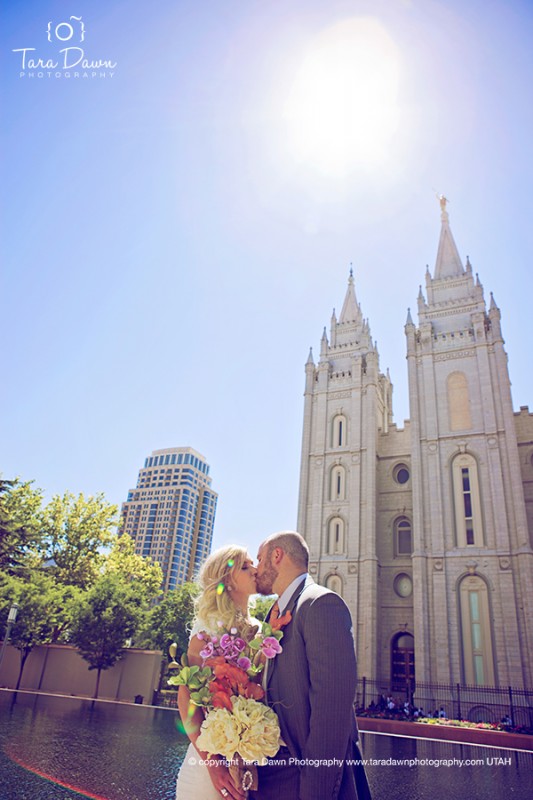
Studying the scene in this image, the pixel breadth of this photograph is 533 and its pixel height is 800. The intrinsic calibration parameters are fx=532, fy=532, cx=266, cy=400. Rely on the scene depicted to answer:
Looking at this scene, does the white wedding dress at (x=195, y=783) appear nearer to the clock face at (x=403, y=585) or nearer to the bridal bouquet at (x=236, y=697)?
the bridal bouquet at (x=236, y=697)

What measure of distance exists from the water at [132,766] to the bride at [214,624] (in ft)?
15.2

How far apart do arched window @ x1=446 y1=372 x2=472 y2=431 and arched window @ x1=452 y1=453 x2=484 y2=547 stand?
1931 mm

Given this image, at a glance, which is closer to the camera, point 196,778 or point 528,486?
point 196,778

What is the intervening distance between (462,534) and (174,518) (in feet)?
221

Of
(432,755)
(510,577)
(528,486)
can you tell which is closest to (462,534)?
(510,577)

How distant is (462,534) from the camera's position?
2703cm

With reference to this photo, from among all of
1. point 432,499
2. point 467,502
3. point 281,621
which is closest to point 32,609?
point 432,499

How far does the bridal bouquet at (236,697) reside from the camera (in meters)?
2.31

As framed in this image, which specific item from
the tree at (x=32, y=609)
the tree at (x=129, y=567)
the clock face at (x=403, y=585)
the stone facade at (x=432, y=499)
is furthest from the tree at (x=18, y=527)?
the clock face at (x=403, y=585)

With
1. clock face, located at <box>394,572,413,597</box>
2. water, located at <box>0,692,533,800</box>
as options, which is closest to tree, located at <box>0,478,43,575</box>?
water, located at <box>0,692,533,800</box>

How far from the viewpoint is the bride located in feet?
8.06

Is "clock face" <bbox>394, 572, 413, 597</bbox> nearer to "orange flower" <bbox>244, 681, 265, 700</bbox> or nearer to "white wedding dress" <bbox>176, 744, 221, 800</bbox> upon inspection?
"white wedding dress" <bbox>176, 744, 221, 800</bbox>

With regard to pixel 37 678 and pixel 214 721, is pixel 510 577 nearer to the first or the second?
pixel 37 678

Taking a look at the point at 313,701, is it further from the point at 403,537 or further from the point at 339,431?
the point at 339,431
